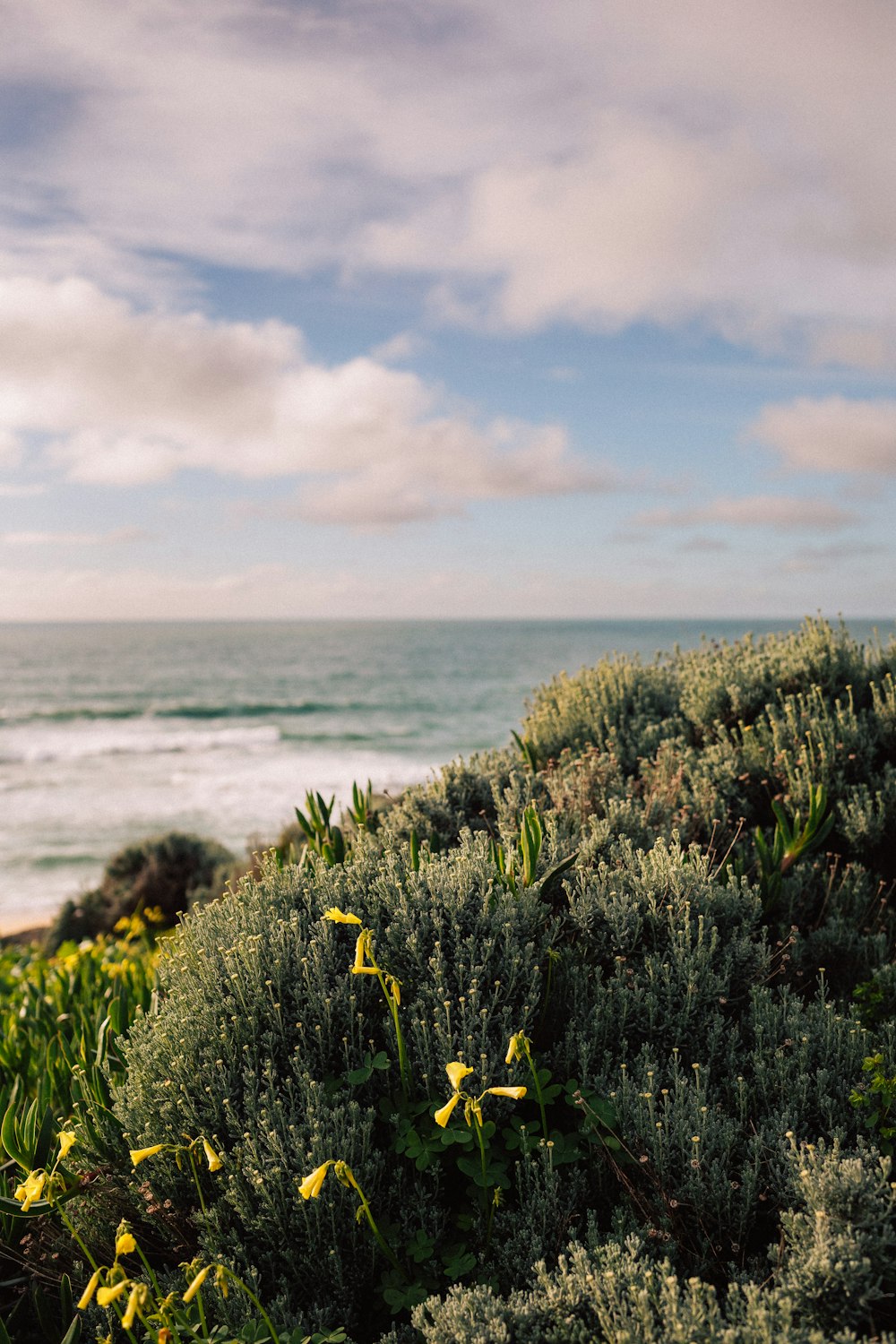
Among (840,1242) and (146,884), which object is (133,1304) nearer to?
(840,1242)

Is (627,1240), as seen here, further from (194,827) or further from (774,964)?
(194,827)

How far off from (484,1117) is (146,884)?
8.54 m

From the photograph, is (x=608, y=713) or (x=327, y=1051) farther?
(x=608, y=713)

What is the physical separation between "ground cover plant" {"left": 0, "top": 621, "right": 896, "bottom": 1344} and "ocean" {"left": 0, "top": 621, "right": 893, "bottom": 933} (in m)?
1.88

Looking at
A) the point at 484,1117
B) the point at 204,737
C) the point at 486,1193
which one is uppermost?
the point at 484,1117

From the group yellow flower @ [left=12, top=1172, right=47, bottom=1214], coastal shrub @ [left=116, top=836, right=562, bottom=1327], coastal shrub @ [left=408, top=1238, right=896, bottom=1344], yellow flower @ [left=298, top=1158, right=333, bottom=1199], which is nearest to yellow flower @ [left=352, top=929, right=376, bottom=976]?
coastal shrub @ [left=116, top=836, right=562, bottom=1327]

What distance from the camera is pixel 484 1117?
8.20ft

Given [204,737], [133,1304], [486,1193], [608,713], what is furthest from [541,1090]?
[204,737]

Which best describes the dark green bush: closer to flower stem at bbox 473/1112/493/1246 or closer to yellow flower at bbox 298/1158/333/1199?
flower stem at bbox 473/1112/493/1246

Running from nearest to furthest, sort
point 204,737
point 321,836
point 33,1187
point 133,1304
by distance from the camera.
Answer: point 133,1304 → point 33,1187 → point 321,836 → point 204,737

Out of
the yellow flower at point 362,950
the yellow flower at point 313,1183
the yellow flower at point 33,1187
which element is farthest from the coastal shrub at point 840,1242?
the yellow flower at point 33,1187

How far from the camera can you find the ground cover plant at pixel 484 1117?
2006mm

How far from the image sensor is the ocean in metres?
18.9

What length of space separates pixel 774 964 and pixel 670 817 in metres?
0.86
